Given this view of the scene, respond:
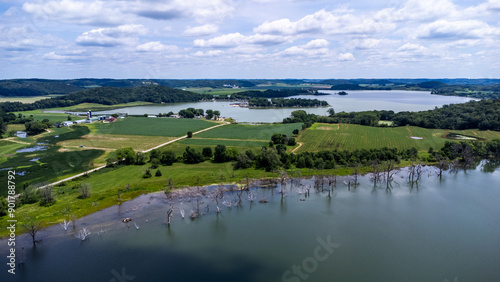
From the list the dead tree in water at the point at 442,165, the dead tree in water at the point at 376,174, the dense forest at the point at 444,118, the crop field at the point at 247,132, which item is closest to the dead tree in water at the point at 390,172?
the dead tree in water at the point at 376,174

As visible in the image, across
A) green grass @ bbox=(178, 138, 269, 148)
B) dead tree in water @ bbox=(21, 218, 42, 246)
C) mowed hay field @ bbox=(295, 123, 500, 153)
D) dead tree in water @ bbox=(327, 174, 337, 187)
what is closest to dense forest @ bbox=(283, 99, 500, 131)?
mowed hay field @ bbox=(295, 123, 500, 153)

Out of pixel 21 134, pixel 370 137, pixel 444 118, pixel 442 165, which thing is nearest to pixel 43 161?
pixel 21 134

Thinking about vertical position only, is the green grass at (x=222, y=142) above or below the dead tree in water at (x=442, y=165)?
above

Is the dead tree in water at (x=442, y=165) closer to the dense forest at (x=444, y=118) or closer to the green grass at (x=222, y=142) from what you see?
the green grass at (x=222, y=142)

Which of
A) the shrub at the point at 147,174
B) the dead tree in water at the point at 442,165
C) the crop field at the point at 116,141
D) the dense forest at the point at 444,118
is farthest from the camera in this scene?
the dense forest at the point at 444,118

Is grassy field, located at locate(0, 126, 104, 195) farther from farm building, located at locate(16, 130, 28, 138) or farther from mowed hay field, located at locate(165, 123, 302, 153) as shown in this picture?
mowed hay field, located at locate(165, 123, 302, 153)
